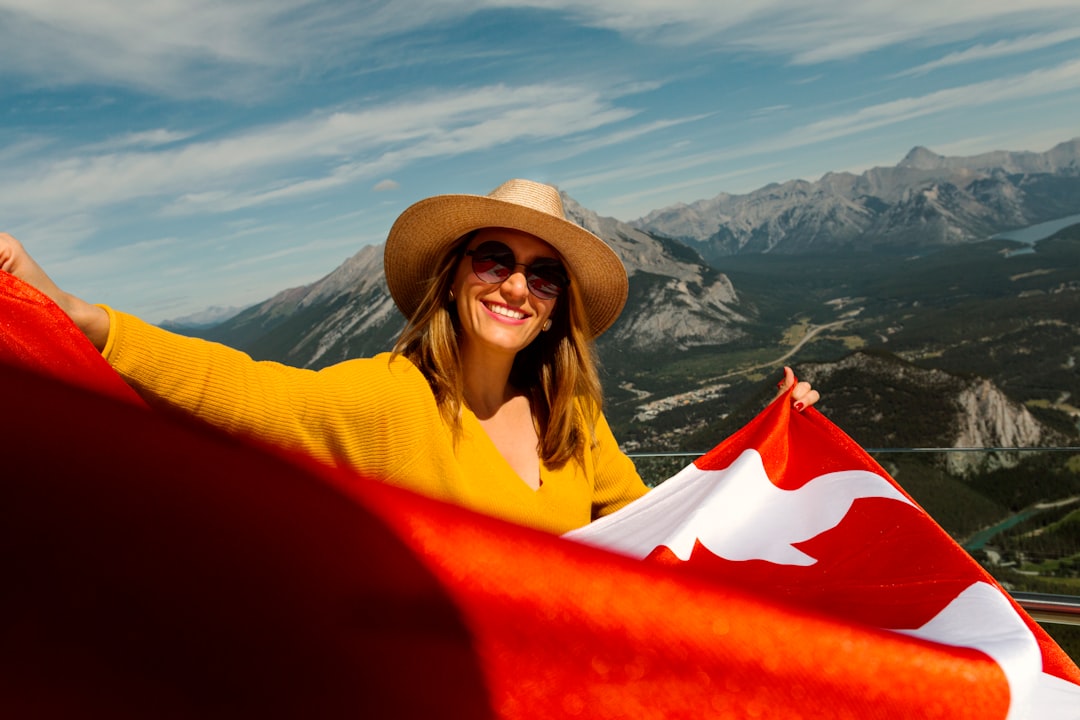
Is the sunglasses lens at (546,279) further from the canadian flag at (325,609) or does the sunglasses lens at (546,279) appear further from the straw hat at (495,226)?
the canadian flag at (325,609)

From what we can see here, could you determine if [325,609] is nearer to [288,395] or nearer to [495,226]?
[288,395]

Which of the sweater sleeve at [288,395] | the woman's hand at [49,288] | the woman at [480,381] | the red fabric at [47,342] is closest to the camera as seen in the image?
the red fabric at [47,342]

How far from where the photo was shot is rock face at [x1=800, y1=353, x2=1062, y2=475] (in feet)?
254

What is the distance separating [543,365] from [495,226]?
0.75 metres

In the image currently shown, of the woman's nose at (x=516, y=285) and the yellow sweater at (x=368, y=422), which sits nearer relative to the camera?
the yellow sweater at (x=368, y=422)

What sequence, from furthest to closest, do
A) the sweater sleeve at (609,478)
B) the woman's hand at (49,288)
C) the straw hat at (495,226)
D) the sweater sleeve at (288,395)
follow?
the sweater sleeve at (609,478)
the straw hat at (495,226)
the sweater sleeve at (288,395)
the woman's hand at (49,288)

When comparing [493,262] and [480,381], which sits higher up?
[493,262]

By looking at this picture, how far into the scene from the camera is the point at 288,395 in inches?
94.3

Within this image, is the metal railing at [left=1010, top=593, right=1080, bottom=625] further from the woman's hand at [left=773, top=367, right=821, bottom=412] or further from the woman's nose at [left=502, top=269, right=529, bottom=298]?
the woman's nose at [left=502, top=269, right=529, bottom=298]

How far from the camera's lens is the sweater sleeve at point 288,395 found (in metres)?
1.93

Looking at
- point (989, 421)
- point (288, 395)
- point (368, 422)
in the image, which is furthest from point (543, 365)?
point (989, 421)

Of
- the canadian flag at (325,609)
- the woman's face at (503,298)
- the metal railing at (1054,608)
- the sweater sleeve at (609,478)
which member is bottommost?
the metal railing at (1054,608)

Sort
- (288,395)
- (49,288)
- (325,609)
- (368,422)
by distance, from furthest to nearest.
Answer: (368,422) → (288,395) → (49,288) → (325,609)

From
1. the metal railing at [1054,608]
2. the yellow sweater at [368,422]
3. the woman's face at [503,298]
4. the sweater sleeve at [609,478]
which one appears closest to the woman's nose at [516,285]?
the woman's face at [503,298]
